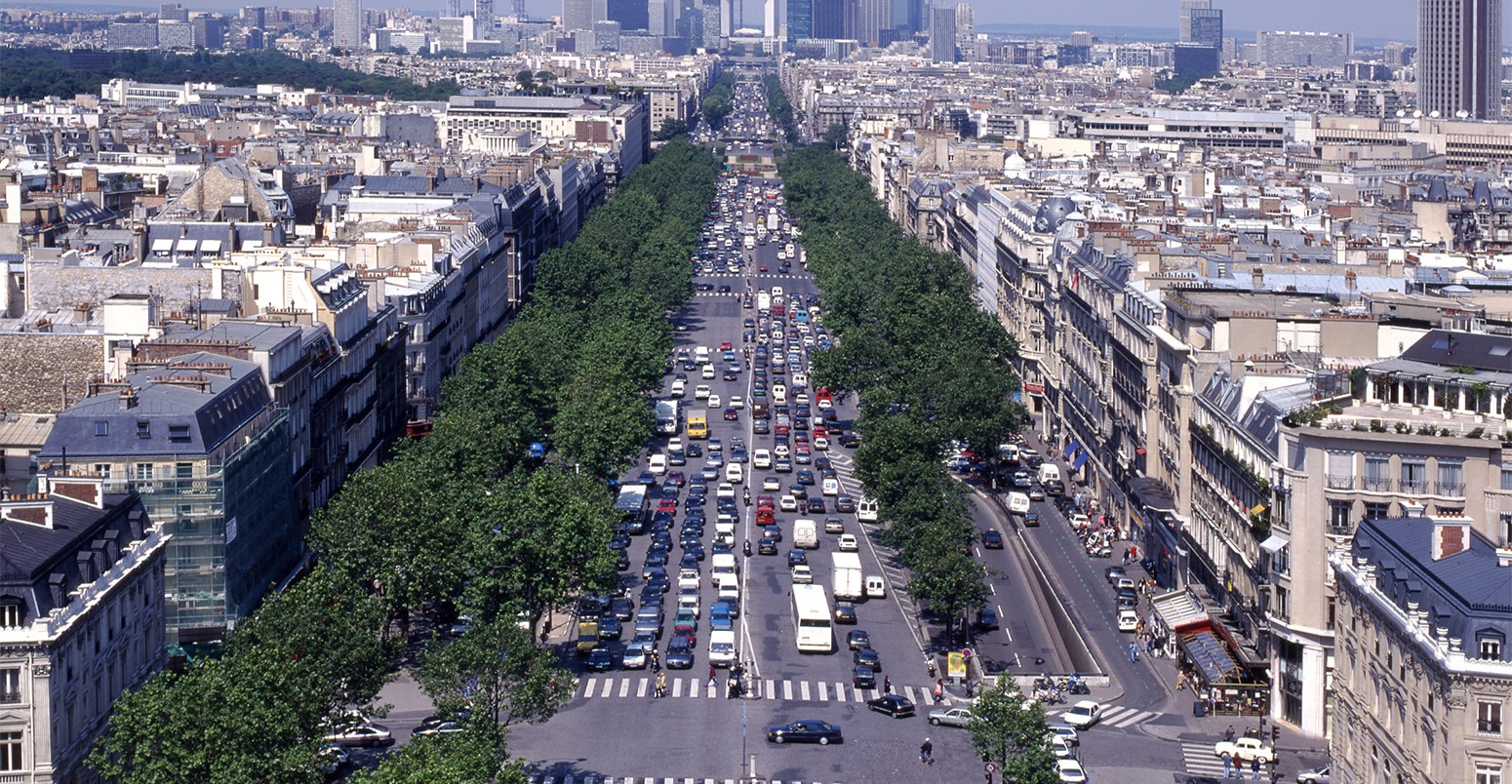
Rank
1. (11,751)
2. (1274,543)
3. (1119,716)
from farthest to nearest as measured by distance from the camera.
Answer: (1119,716)
(1274,543)
(11,751)

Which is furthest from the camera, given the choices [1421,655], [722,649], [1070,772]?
[722,649]

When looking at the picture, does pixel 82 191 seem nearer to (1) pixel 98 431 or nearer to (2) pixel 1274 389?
(1) pixel 98 431

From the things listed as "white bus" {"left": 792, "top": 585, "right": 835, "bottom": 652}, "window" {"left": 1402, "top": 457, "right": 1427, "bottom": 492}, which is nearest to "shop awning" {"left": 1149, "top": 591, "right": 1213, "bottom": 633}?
"white bus" {"left": 792, "top": 585, "right": 835, "bottom": 652}

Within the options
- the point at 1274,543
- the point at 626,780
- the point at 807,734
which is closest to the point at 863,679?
the point at 807,734

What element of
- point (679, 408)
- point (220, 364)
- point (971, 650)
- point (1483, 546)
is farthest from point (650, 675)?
point (679, 408)

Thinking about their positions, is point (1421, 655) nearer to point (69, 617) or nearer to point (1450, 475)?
point (1450, 475)

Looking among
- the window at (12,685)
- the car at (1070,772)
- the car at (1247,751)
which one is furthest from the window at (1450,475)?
the window at (12,685)

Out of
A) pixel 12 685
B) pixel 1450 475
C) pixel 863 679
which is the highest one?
pixel 1450 475

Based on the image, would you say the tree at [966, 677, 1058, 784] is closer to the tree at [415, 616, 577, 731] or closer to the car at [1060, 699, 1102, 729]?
the car at [1060, 699, 1102, 729]
